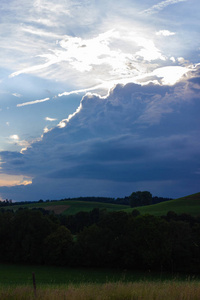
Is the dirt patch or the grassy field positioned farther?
the dirt patch

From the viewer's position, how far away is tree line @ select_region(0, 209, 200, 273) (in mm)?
52844

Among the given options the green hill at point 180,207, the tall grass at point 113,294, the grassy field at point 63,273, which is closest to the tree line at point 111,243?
the grassy field at point 63,273

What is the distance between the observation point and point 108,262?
56.8 m

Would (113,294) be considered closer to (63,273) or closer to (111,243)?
(63,273)

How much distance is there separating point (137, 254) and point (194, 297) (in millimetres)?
44520

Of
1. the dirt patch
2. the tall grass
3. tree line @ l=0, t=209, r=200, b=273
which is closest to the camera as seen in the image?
the tall grass

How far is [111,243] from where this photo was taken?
187ft

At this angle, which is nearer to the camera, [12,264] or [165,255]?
[165,255]

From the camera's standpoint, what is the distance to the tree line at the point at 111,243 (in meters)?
52.8

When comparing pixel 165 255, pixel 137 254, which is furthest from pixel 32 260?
pixel 165 255

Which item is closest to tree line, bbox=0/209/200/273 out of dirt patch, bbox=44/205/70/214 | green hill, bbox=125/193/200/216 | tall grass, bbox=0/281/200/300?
A: tall grass, bbox=0/281/200/300

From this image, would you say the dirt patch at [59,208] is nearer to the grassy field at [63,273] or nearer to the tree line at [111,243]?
the tree line at [111,243]

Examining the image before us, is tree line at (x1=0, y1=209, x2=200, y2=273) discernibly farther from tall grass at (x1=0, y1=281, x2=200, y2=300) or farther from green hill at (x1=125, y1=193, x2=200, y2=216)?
green hill at (x1=125, y1=193, x2=200, y2=216)

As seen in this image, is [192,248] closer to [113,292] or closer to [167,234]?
[167,234]
